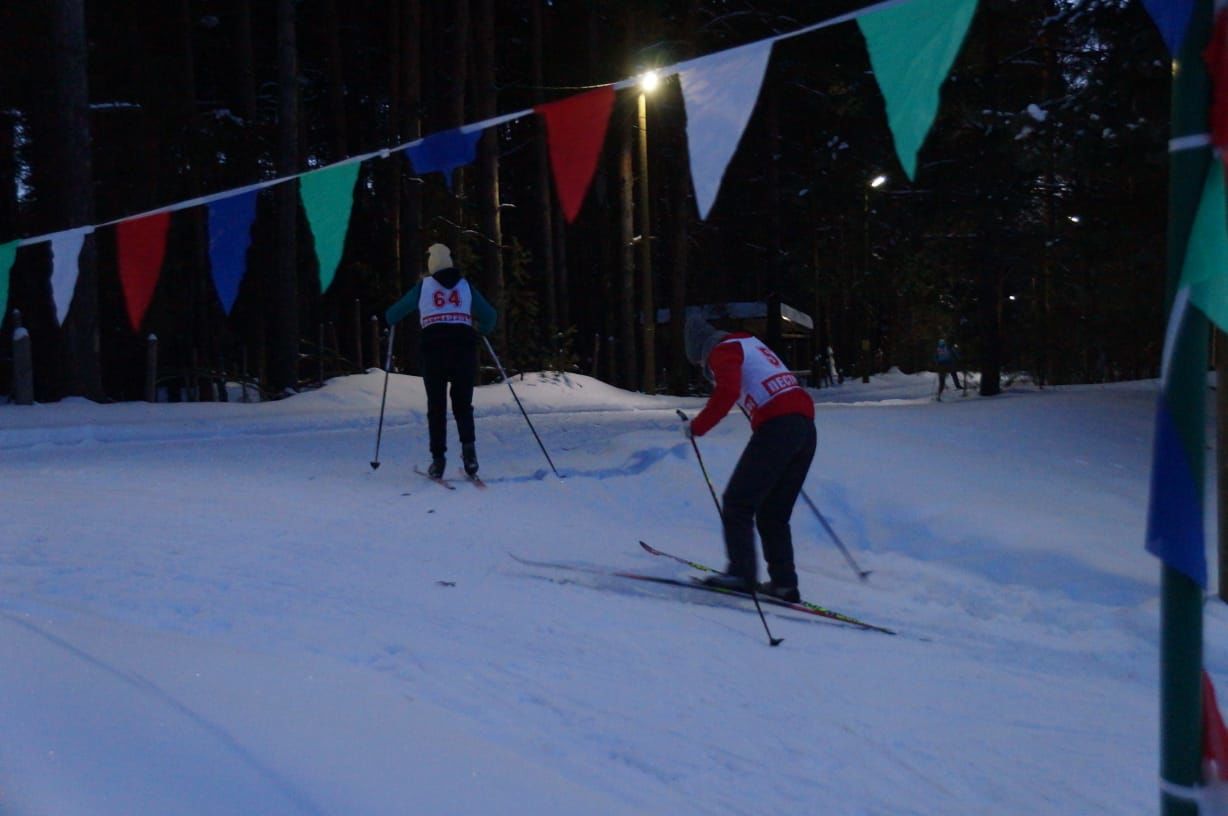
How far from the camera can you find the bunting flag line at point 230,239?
836 centimetres

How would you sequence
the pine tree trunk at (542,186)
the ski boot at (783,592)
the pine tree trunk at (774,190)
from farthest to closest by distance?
1. the pine tree trunk at (542,186)
2. the pine tree trunk at (774,190)
3. the ski boot at (783,592)

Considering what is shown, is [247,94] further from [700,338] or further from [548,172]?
[700,338]

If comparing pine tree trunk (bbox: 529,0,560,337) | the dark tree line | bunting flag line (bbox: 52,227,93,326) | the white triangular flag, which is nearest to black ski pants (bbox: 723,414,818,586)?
the white triangular flag

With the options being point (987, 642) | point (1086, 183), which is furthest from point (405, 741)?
point (1086, 183)

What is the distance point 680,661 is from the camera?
4.66 meters

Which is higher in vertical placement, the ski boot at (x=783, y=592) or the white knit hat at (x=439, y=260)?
the white knit hat at (x=439, y=260)

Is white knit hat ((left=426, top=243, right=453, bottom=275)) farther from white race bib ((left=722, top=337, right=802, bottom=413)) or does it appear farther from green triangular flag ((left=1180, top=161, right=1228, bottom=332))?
green triangular flag ((left=1180, top=161, right=1228, bottom=332))

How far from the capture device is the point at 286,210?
771 inches

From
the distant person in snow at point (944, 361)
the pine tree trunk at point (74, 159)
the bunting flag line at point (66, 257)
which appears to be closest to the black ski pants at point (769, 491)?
the bunting flag line at point (66, 257)

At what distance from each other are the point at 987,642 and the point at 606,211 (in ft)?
86.5

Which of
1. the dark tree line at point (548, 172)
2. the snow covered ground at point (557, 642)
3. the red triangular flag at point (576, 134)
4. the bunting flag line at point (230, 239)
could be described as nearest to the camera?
the snow covered ground at point (557, 642)

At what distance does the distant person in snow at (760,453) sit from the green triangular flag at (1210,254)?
3.96 meters

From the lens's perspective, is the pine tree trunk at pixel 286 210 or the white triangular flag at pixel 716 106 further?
the pine tree trunk at pixel 286 210

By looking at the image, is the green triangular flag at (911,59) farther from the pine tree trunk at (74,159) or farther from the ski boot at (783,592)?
the pine tree trunk at (74,159)
